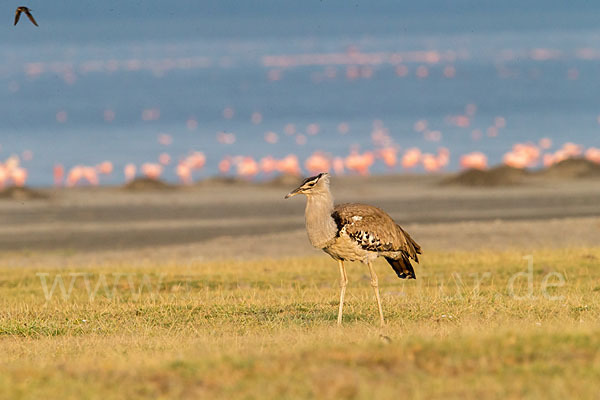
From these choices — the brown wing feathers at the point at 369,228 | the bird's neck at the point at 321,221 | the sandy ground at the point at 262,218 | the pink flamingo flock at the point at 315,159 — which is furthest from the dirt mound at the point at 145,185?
the bird's neck at the point at 321,221

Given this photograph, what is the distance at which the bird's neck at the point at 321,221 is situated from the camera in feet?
44.5

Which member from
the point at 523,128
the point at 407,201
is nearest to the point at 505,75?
the point at 523,128

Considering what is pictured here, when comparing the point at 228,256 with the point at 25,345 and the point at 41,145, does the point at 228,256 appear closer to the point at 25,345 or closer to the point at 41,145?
the point at 25,345

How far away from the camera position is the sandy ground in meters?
28.9

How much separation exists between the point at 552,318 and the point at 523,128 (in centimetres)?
8794

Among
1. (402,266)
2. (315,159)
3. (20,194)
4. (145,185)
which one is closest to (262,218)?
(145,185)

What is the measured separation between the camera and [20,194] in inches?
1802

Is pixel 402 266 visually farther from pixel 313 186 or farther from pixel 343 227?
pixel 313 186

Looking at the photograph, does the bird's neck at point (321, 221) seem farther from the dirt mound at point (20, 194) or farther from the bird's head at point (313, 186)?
the dirt mound at point (20, 194)

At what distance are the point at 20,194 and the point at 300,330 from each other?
34.5m

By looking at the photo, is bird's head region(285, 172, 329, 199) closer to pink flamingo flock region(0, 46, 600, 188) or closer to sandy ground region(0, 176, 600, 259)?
sandy ground region(0, 176, 600, 259)

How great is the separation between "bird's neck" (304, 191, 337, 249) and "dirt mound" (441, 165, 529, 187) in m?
33.9

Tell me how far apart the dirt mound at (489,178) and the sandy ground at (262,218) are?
0.78m

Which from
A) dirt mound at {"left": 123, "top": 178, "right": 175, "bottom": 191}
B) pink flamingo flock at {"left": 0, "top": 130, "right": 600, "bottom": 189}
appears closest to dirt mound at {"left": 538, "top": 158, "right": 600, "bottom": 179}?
pink flamingo flock at {"left": 0, "top": 130, "right": 600, "bottom": 189}
